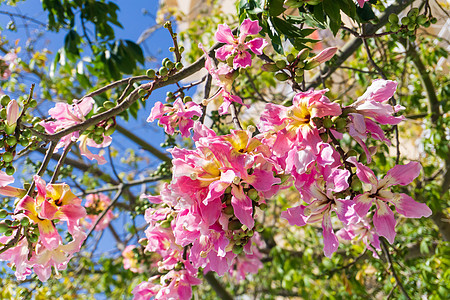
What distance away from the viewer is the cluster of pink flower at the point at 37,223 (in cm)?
76

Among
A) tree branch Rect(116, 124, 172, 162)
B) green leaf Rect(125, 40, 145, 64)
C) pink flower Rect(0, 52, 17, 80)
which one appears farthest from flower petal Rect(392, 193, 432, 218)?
pink flower Rect(0, 52, 17, 80)

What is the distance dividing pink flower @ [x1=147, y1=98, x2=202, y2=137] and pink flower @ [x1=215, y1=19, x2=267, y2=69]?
5.5 inches

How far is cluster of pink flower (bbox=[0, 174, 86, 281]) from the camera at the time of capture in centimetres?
76

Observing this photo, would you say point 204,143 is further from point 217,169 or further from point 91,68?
point 91,68

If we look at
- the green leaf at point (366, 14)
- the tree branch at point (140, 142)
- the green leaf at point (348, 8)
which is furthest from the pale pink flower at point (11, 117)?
the tree branch at point (140, 142)

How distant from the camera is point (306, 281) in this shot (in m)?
2.12

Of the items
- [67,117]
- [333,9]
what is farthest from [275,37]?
[67,117]

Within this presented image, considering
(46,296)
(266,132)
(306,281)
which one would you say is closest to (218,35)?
(266,132)

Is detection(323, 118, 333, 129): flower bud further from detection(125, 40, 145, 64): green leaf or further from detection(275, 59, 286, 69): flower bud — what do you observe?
detection(125, 40, 145, 64): green leaf

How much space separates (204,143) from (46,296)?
7.23 ft

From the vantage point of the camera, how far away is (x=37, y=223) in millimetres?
775

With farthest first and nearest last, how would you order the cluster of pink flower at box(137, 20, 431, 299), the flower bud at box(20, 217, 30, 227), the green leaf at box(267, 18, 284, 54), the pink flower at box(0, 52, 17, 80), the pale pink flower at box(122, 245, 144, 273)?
the pink flower at box(0, 52, 17, 80), the pale pink flower at box(122, 245, 144, 273), the green leaf at box(267, 18, 284, 54), the flower bud at box(20, 217, 30, 227), the cluster of pink flower at box(137, 20, 431, 299)

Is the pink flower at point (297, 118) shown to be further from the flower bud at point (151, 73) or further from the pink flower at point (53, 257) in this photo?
the pink flower at point (53, 257)

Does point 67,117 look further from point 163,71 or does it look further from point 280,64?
point 280,64
